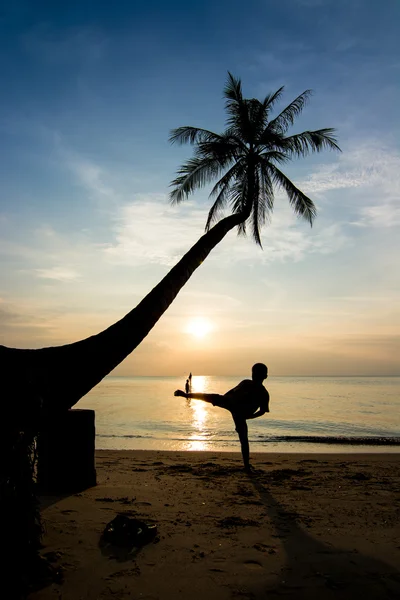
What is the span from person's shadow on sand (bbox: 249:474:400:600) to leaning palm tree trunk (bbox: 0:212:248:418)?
2.48m

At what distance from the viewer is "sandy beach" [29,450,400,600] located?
3453 millimetres

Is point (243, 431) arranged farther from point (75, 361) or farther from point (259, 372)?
point (75, 361)

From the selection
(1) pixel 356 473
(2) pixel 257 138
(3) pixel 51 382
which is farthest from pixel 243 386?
(2) pixel 257 138

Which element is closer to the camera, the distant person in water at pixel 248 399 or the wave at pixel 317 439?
the distant person in water at pixel 248 399

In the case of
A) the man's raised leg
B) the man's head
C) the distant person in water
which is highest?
the man's head

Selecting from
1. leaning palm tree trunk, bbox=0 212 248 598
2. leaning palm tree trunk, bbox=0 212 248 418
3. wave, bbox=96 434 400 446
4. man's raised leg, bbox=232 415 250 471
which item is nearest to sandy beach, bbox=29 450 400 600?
leaning palm tree trunk, bbox=0 212 248 598

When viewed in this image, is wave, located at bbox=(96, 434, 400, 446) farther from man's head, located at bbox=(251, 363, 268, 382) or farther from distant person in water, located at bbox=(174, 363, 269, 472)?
man's head, located at bbox=(251, 363, 268, 382)

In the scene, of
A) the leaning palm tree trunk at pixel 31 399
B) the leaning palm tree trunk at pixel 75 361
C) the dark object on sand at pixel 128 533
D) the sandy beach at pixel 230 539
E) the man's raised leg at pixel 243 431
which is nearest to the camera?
the leaning palm tree trunk at pixel 31 399

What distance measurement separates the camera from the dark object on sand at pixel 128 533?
4.27 m

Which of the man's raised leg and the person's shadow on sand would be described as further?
the man's raised leg

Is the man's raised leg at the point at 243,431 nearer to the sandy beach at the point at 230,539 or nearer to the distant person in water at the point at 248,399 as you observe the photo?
the distant person in water at the point at 248,399

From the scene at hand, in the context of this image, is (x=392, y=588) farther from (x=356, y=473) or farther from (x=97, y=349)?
(x=356, y=473)

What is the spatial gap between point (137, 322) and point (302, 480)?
4.70m

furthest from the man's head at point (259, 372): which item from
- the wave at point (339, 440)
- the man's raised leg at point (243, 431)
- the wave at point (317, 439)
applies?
the wave at point (339, 440)
